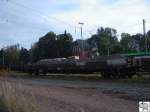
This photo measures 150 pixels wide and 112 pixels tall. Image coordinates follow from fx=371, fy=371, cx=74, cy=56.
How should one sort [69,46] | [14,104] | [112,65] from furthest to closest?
[69,46] → [112,65] → [14,104]

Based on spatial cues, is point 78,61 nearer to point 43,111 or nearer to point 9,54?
point 43,111

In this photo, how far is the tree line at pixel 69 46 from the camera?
118m

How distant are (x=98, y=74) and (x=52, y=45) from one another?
79052 mm

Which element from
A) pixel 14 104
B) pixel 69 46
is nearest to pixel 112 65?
pixel 14 104

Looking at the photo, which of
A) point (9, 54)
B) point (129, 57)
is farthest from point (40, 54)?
point (129, 57)

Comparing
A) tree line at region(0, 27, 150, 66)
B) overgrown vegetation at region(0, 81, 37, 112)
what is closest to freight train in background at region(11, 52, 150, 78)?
overgrown vegetation at region(0, 81, 37, 112)

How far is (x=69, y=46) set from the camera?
4722 inches

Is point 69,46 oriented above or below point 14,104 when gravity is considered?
above

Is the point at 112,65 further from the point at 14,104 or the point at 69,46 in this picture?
the point at 69,46

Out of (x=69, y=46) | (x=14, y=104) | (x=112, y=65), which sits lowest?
(x=14, y=104)

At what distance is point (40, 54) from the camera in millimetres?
123000

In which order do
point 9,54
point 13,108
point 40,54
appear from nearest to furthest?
point 13,108, point 40,54, point 9,54

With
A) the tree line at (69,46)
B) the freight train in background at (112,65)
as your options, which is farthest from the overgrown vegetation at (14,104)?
the tree line at (69,46)

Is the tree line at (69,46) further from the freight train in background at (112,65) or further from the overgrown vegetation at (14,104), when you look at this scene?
the overgrown vegetation at (14,104)
